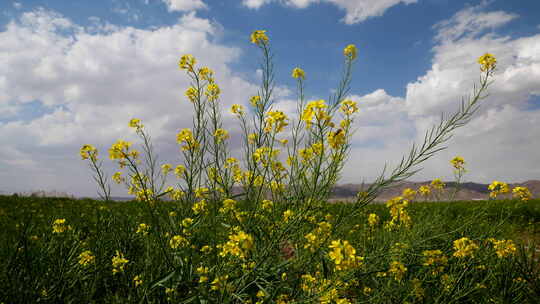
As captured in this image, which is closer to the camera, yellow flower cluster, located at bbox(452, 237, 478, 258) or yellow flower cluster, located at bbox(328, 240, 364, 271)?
yellow flower cluster, located at bbox(328, 240, 364, 271)

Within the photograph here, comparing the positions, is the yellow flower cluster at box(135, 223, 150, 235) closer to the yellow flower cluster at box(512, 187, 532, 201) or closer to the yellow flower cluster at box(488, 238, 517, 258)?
the yellow flower cluster at box(488, 238, 517, 258)

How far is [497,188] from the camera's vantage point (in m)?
3.11

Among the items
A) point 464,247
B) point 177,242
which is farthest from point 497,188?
point 177,242

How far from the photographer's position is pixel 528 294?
2.71 meters

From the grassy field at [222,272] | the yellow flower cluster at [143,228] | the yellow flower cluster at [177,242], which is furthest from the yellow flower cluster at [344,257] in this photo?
the yellow flower cluster at [143,228]

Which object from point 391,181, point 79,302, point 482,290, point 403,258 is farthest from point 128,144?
point 482,290

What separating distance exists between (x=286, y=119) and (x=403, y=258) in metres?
1.81

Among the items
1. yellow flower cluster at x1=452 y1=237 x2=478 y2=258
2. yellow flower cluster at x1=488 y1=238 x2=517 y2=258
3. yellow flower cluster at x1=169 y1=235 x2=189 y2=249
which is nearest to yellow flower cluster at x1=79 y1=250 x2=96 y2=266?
yellow flower cluster at x1=169 y1=235 x2=189 y2=249

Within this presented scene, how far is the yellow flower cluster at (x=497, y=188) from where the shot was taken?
3.01 metres

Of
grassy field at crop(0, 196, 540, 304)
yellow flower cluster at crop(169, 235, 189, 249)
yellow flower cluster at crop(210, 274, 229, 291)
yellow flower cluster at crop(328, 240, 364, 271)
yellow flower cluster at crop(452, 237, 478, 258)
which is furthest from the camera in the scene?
yellow flower cluster at crop(452, 237, 478, 258)

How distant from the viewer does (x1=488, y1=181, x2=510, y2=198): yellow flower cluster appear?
9.88ft

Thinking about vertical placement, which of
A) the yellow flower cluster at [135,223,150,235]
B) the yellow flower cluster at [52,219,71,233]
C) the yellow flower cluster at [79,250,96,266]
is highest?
the yellow flower cluster at [52,219,71,233]

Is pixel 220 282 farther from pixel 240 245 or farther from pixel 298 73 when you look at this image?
pixel 298 73

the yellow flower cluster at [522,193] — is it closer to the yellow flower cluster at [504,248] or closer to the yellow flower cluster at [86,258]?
the yellow flower cluster at [504,248]
